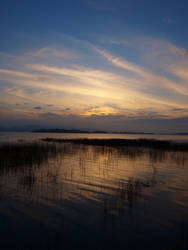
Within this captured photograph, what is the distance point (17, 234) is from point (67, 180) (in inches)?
247

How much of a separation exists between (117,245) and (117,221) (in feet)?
4.27

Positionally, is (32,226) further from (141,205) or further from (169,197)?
(169,197)

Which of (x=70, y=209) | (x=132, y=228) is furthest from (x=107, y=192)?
(x=132, y=228)

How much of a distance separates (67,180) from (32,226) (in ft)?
18.9

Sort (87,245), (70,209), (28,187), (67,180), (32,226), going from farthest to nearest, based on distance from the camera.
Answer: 1. (67,180)
2. (28,187)
3. (70,209)
4. (32,226)
5. (87,245)

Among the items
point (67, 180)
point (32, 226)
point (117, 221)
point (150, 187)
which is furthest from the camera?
point (67, 180)

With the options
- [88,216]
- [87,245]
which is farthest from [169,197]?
[87,245]

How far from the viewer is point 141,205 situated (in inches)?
329

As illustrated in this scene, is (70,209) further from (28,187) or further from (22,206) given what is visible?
(28,187)

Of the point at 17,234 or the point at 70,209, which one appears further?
the point at 70,209

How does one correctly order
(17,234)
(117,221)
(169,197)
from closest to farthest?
1. (17,234)
2. (117,221)
3. (169,197)

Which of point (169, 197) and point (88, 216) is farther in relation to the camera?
point (169, 197)

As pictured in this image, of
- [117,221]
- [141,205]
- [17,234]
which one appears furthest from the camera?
[141,205]

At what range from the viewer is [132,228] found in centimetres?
645
